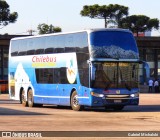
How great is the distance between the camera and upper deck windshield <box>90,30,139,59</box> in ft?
92.8

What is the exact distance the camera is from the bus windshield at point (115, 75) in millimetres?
28391

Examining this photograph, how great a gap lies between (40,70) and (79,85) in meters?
4.09

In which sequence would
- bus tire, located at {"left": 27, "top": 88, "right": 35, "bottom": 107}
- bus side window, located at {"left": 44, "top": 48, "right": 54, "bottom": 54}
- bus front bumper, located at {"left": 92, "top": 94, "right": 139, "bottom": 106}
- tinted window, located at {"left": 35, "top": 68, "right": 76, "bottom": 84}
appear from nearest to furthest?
bus front bumper, located at {"left": 92, "top": 94, "right": 139, "bottom": 106} < tinted window, located at {"left": 35, "top": 68, "right": 76, "bottom": 84} < bus side window, located at {"left": 44, "top": 48, "right": 54, "bottom": 54} < bus tire, located at {"left": 27, "top": 88, "right": 35, "bottom": 107}

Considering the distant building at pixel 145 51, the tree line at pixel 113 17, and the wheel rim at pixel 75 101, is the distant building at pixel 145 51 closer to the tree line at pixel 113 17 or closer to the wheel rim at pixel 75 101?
the tree line at pixel 113 17

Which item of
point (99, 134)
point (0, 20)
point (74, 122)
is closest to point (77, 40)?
point (74, 122)

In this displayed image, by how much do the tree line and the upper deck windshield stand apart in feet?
226

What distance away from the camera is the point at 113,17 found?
104 meters

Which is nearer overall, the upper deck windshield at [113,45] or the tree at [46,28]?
the upper deck windshield at [113,45]

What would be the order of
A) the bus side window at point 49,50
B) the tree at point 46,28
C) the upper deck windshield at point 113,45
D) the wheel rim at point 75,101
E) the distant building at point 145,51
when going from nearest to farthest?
the upper deck windshield at point 113,45 < the wheel rim at point 75,101 < the bus side window at point 49,50 < the distant building at point 145,51 < the tree at point 46,28

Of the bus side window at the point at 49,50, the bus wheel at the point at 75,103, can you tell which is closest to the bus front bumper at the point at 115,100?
the bus wheel at the point at 75,103

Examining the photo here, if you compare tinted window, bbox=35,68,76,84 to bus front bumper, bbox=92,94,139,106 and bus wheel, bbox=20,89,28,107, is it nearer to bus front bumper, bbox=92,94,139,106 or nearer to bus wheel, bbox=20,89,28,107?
bus wheel, bbox=20,89,28,107

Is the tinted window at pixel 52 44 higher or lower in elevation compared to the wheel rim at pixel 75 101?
higher

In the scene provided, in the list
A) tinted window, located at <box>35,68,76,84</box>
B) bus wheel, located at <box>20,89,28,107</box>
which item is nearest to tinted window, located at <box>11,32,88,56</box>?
tinted window, located at <box>35,68,76,84</box>

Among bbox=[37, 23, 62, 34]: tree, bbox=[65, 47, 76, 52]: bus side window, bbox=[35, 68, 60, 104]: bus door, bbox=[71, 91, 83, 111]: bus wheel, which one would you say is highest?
bbox=[37, 23, 62, 34]: tree
